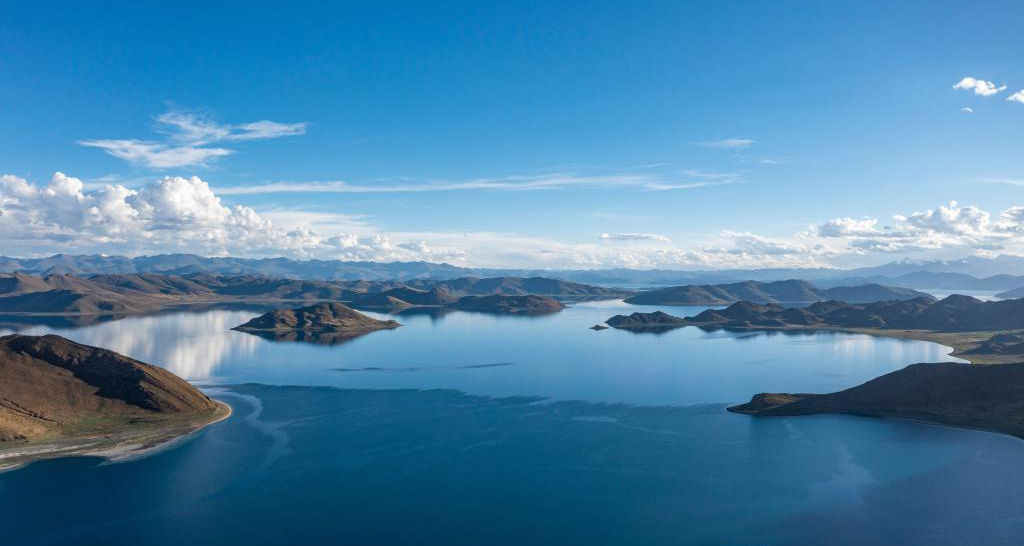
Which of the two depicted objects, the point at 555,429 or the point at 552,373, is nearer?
the point at 555,429

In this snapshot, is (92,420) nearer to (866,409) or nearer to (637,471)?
(637,471)

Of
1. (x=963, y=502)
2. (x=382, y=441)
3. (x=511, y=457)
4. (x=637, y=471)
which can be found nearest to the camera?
(x=963, y=502)

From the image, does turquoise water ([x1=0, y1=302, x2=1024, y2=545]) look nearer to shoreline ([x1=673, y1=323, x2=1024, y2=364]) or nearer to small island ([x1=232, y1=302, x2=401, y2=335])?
shoreline ([x1=673, y1=323, x2=1024, y2=364])

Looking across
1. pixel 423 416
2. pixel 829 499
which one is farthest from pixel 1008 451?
pixel 423 416

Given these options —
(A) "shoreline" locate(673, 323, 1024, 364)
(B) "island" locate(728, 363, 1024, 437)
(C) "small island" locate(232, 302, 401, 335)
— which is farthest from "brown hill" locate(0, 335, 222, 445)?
(A) "shoreline" locate(673, 323, 1024, 364)

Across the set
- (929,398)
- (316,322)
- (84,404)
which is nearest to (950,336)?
(929,398)

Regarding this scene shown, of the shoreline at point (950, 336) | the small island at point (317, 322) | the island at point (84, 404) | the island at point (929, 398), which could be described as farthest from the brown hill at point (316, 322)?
the island at point (929, 398)

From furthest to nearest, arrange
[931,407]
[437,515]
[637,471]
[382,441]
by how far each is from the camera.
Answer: [931,407] < [382,441] < [637,471] < [437,515]
